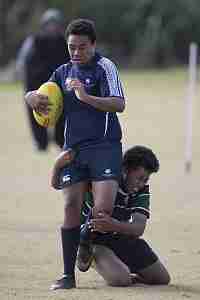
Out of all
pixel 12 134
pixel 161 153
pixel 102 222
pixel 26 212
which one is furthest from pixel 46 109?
pixel 12 134

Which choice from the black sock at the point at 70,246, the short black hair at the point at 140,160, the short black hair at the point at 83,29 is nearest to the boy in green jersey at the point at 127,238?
the short black hair at the point at 140,160

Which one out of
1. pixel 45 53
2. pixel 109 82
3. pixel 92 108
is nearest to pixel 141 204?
pixel 92 108

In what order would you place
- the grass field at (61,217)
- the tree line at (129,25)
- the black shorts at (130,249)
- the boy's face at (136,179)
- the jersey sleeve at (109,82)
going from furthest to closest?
the tree line at (129,25), the black shorts at (130,249), the boy's face at (136,179), the grass field at (61,217), the jersey sleeve at (109,82)

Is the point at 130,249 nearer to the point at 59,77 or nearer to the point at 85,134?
the point at 85,134

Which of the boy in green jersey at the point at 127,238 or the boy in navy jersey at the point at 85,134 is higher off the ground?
the boy in navy jersey at the point at 85,134

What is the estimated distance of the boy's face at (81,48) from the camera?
7660 millimetres

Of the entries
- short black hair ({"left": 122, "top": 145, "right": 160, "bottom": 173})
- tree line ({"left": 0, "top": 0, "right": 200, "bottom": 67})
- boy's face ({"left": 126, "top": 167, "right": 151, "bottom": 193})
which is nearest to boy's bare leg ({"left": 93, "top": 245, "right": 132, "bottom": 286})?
boy's face ({"left": 126, "top": 167, "right": 151, "bottom": 193})

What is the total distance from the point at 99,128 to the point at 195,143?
14.5m

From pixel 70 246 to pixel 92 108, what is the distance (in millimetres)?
950

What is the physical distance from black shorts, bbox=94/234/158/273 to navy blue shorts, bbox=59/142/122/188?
0.53m

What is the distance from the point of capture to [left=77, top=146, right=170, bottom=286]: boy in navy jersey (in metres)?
7.87

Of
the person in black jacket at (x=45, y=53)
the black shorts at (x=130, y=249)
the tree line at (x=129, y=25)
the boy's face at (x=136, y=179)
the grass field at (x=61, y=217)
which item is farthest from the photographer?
the tree line at (x=129, y=25)

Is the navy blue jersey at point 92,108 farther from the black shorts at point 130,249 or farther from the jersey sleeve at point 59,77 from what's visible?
the black shorts at point 130,249

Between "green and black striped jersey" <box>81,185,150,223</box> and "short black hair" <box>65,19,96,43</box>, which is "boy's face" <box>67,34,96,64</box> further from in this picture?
"green and black striped jersey" <box>81,185,150,223</box>
